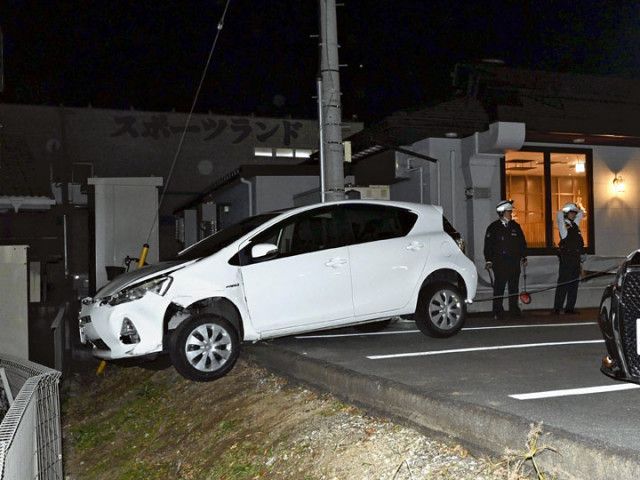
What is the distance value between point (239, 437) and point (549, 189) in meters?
11.1

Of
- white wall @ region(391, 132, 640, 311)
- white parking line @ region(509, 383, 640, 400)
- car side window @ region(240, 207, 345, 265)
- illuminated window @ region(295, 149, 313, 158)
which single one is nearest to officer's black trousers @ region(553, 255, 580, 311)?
white wall @ region(391, 132, 640, 311)

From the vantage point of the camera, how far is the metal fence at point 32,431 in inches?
116

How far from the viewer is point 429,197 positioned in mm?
14594

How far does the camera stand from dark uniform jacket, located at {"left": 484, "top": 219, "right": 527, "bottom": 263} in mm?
10617

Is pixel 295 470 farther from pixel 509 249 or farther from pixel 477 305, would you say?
pixel 477 305

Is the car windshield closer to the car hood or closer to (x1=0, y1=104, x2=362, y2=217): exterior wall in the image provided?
the car hood

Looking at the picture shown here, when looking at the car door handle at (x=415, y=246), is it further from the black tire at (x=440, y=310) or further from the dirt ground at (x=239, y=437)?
the dirt ground at (x=239, y=437)

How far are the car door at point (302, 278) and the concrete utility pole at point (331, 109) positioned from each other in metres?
2.18

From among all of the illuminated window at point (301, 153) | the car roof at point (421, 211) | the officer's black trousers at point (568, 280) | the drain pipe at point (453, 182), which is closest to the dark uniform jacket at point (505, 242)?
the officer's black trousers at point (568, 280)

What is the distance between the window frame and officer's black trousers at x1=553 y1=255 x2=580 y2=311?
11.5 ft

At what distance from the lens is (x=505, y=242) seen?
1062 cm

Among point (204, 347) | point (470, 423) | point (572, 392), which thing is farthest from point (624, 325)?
point (204, 347)

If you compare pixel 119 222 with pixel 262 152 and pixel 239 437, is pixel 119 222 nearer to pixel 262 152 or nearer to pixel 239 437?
pixel 239 437

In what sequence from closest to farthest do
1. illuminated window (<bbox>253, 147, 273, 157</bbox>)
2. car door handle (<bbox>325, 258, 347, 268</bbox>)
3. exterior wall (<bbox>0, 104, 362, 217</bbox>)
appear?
car door handle (<bbox>325, 258, 347, 268</bbox>) → exterior wall (<bbox>0, 104, 362, 217</bbox>) → illuminated window (<bbox>253, 147, 273, 157</bbox>)
